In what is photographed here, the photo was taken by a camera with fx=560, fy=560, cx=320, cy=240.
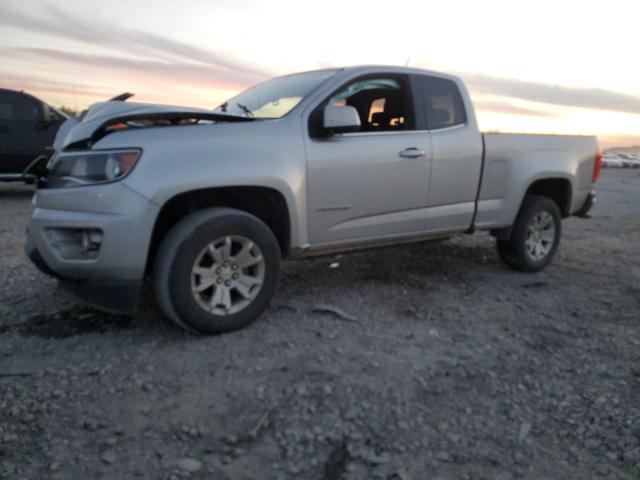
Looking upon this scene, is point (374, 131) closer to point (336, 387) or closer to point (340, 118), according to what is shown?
point (340, 118)

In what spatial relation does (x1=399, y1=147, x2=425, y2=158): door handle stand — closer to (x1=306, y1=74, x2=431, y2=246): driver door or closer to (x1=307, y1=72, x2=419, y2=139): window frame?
(x1=306, y1=74, x2=431, y2=246): driver door

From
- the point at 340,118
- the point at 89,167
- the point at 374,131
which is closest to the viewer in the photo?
the point at 89,167

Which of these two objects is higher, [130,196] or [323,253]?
[130,196]

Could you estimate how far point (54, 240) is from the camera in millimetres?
3523

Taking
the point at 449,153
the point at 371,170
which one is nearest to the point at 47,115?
the point at 371,170

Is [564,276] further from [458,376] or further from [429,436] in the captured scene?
[429,436]

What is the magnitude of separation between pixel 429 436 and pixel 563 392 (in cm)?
99

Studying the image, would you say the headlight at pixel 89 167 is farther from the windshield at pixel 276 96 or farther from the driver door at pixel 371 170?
the driver door at pixel 371 170

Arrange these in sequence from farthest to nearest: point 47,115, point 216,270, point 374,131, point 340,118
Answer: point 47,115, point 374,131, point 340,118, point 216,270

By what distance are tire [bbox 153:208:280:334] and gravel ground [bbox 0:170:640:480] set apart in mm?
169

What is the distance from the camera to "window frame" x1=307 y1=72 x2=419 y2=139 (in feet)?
13.1

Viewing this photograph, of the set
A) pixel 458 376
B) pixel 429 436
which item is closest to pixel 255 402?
pixel 429 436

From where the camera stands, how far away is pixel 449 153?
4.77m

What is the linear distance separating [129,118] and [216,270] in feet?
3.63
